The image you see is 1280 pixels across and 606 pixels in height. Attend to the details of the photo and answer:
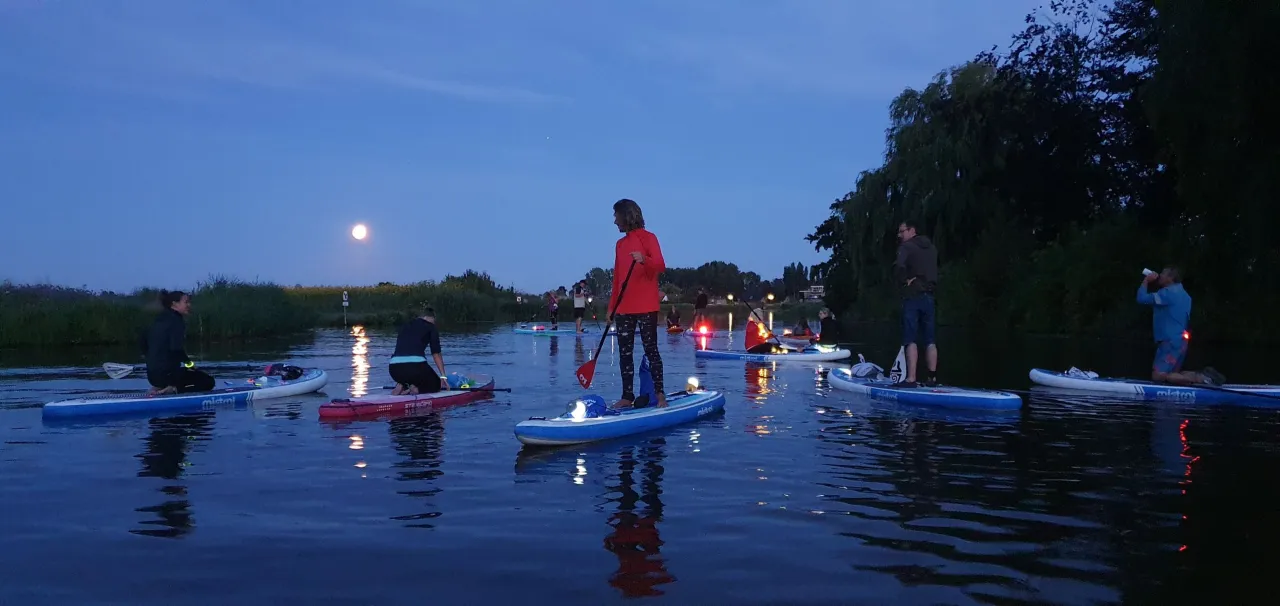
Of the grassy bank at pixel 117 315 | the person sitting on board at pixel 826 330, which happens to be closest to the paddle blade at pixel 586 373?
the person sitting on board at pixel 826 330

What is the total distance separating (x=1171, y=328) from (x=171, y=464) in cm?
1276

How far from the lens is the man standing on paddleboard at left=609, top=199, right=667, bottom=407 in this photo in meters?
10.2

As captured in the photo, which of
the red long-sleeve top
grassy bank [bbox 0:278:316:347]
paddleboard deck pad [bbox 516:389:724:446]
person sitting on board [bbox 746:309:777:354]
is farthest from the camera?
grassy bank [bbox 0:278:316:347]

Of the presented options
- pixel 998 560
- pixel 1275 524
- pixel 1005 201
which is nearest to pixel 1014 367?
pixel 1275 524

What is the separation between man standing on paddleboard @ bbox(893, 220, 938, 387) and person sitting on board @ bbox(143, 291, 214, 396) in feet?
30.2

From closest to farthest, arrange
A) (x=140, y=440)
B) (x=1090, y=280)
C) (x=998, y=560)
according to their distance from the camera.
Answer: (x=998, y=560) → (x=140, y=440) → (x=1090, y=280)

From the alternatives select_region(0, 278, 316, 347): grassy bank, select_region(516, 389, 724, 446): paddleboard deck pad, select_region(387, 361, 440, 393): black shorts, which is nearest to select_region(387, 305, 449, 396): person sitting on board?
select_region(387, 361, 440, 393): black shorts

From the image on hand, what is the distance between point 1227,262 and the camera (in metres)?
26.4

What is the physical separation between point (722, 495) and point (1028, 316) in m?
37.1

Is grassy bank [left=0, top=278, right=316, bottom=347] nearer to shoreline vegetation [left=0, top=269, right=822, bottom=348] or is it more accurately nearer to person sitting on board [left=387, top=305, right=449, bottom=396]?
shoreline vegetation [left=0, top=269, right=822, bottom=348]

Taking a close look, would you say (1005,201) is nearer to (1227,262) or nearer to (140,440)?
(1227,262)

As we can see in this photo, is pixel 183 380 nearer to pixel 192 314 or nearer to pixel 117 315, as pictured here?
pixel 117 315

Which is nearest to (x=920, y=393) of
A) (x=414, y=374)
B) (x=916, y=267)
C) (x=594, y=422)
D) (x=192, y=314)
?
(x=916, y=267)

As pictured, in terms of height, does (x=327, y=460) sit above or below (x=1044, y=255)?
below
